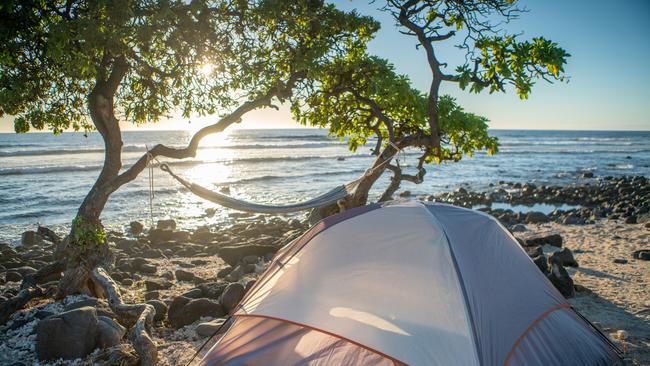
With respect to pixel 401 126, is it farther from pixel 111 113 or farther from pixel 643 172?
pixel 643 172

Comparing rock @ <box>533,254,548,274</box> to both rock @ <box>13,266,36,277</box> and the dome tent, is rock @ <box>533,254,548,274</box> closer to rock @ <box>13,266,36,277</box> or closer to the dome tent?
the dome tent

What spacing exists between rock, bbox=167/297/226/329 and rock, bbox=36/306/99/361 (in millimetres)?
1082

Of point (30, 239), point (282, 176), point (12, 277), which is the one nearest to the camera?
point (12, 277)

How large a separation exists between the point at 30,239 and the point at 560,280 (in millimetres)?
12743

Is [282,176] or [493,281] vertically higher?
[493,281]

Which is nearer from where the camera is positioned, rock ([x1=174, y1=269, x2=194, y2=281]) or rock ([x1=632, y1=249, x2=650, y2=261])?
rock ([x1=174, y1=269, x2=194, y2=281])

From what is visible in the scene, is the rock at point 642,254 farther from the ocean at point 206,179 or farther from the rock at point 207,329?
the rock at point 207,329

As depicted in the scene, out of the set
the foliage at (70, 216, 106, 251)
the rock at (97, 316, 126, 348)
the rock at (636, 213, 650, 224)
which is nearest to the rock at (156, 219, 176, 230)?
the foliage at (70, 216, 106, 251)

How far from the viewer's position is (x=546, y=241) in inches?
375

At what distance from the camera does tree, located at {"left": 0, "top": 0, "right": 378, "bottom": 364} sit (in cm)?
515

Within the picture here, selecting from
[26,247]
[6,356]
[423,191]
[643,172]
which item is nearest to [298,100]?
[6,356]

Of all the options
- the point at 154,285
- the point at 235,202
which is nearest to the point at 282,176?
the point at 154,285

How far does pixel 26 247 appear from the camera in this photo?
1084cm

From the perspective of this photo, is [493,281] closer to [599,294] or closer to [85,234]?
[599,294]
